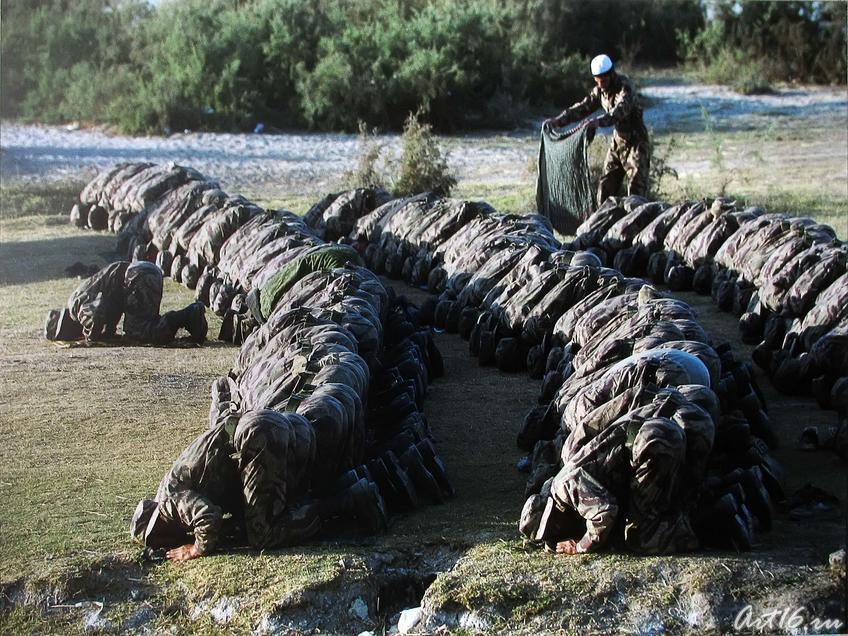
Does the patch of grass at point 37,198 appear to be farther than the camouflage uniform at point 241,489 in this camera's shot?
Yes

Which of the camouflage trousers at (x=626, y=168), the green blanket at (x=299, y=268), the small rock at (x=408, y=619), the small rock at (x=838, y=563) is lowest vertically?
the small rock at (x=408, y=619)

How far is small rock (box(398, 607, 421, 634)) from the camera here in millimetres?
5449

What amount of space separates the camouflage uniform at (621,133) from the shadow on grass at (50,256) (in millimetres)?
5342

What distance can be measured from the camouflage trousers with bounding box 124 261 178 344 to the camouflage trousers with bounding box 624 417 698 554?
5.37 m

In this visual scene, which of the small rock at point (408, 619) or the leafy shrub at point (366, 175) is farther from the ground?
the leafy shrub at point (366, 175)

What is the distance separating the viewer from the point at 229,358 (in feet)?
32.2

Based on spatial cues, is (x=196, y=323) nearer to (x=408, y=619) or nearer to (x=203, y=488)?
(x=203, y=488)

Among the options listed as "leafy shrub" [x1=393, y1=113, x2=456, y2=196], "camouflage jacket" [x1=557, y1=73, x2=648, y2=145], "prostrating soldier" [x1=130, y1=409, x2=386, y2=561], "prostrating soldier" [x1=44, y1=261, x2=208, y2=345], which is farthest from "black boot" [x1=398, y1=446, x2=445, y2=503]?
"leafy shrub" [x1=393, y1=113, x2=456, y2=196]

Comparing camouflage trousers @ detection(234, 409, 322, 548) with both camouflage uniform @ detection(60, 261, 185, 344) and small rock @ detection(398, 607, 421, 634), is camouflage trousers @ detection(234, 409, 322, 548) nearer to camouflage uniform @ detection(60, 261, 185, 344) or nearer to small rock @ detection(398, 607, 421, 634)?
small rock @ detection(398, 607, 421, 634)

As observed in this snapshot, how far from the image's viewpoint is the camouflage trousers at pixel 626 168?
14195mm

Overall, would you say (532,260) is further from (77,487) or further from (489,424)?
(77,487)

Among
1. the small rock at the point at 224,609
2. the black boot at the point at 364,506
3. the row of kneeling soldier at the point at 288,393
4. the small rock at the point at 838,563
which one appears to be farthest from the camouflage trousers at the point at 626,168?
the small rock at the point at 224,609

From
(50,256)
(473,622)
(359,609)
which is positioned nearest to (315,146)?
(50,256)

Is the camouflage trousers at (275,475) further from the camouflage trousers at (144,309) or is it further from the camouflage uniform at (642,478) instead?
the camouflage trousers at (144,309)
